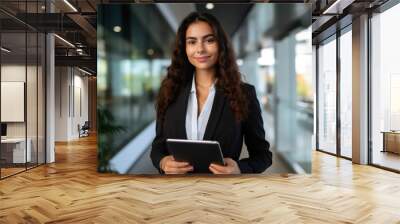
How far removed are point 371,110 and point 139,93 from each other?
499 cm

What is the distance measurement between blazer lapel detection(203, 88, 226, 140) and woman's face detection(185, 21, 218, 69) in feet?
1.33

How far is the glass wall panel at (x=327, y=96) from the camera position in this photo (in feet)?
33.7

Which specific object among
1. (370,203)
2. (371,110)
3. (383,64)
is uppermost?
(383,64)

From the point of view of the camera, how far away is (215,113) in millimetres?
5297

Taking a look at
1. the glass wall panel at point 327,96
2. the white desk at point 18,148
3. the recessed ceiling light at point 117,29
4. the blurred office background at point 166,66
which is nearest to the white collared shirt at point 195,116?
the blurred office background at point 166,66

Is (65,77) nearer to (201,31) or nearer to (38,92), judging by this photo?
(38,92)

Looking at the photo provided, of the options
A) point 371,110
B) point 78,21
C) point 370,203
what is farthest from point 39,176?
point 371,110

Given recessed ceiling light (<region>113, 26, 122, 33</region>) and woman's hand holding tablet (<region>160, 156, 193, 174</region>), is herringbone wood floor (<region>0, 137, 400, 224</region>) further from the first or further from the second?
recessed ceiling light (<region>113, 26, 122, 33</region>)

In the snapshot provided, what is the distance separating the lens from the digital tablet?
5.12 m

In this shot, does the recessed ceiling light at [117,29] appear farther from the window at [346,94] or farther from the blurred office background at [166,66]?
the window at [346,94]

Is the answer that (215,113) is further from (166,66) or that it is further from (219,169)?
(166,66)

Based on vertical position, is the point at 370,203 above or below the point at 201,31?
below

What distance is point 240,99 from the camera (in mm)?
5469

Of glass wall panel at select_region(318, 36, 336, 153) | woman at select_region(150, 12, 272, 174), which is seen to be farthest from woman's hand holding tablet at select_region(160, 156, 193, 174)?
glass wall panel at select_region(318, 36, 336, 153)
